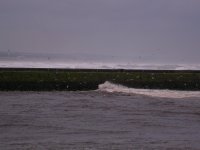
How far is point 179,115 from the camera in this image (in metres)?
20.3

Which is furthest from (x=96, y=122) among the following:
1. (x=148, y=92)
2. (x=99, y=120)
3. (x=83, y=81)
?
(x=83, y=81)

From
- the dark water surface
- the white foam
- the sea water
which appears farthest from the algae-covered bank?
the dark water surface

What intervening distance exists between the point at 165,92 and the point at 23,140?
1734cm

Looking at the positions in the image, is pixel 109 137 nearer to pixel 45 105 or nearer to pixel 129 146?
pixel 129 146

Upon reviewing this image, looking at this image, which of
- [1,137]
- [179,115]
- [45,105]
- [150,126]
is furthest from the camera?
[45,105]

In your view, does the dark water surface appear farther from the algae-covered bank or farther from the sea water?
the algae-covered bank

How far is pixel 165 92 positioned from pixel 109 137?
1575 centimetres

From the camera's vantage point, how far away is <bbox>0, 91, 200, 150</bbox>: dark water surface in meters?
13.7

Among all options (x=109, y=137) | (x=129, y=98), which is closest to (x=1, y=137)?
(x=109, y=137)

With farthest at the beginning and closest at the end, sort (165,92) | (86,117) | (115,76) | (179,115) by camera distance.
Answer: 1. (115,76)
2. (165,92)
3. (179,115)
4. (86,117)

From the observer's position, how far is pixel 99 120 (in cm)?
1831

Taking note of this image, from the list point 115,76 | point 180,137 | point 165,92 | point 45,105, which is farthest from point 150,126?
point 115,76

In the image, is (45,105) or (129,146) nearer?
(129,146)

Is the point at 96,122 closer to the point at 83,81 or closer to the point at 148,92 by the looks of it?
the point at 148,92
